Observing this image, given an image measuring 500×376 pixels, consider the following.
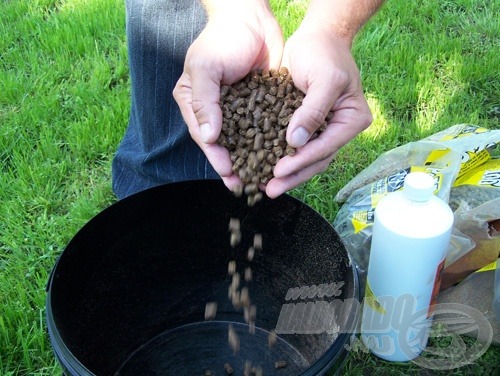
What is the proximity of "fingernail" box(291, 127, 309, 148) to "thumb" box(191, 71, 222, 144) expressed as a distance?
0.16 m

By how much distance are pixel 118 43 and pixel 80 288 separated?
1.52 metres

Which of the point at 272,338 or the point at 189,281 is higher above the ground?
the point at 189,281

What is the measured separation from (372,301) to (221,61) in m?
0.67

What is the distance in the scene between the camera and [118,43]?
2645 mm

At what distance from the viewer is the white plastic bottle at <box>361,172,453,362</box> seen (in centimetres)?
135

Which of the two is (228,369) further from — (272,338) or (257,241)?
(257,241)

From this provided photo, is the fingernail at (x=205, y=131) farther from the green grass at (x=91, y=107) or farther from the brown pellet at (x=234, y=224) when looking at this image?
the green grass at (x=91, y=107)

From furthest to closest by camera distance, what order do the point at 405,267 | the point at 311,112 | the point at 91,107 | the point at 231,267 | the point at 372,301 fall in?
1. the point at 91,107
2. the point at 231,267
3. the point at 372,301
4. the point at 405,267
5. the point at 311,112

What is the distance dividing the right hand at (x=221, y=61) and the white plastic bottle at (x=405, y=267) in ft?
1.17

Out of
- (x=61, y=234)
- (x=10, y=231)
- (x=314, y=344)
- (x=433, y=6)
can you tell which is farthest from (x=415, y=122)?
(x=10, y=231)

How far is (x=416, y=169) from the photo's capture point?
5.64 ft

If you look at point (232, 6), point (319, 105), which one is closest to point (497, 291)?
point (319, 105)

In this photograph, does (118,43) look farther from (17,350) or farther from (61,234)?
(17,350)

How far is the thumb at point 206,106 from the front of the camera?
4.42 feet
